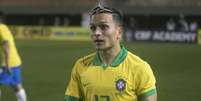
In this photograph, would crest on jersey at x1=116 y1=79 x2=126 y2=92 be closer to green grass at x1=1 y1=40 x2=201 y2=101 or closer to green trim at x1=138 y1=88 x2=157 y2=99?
green trim at x1=138 y1=88 x2=157 y2=99

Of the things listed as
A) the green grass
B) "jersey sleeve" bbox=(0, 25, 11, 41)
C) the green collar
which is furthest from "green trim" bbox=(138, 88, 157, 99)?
the green grass

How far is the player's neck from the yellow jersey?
0.09ft

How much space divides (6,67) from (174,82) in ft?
21.5

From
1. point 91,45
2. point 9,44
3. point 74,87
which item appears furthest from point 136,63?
point 91,45

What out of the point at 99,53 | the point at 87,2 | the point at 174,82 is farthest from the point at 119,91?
the point at 87,2

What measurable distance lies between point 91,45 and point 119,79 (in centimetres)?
2917

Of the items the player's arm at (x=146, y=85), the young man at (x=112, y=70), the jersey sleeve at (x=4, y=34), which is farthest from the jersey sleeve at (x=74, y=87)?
the jersey sleeve at (x=4, y=34)

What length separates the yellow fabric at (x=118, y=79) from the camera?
13.4ft

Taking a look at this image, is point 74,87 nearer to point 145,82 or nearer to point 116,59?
point 116,59

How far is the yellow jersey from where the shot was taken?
4.07m

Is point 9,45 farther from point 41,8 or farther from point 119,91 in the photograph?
point 41,8

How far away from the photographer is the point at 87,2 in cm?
5269

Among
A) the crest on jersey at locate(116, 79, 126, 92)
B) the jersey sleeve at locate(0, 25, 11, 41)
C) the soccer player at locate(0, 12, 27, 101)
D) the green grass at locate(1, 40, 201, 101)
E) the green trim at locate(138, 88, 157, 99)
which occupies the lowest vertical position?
the green grass at locate(1, 40, 201, 101)

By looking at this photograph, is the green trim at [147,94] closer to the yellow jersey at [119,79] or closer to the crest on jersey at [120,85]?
the yellow jersey at [119,79]
